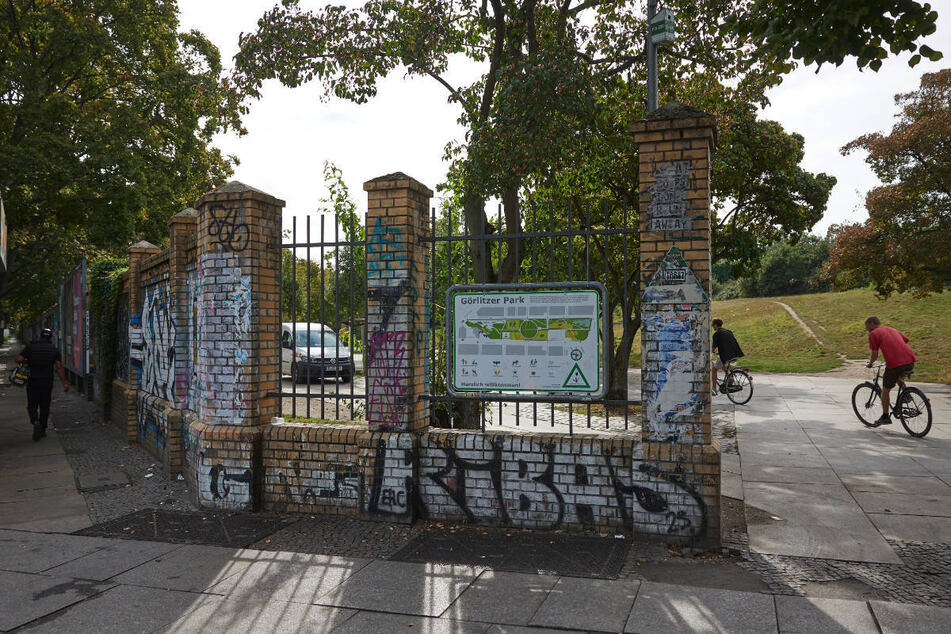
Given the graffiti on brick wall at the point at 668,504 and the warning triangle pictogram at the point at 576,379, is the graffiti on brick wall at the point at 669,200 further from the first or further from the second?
the graffiti on brick wall at the point at 668,504

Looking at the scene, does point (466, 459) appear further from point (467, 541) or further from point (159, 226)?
point (159, 226)

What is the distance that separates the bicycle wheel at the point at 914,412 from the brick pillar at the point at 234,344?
29.6 feet

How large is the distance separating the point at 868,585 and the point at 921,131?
17.1m

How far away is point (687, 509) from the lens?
496cm

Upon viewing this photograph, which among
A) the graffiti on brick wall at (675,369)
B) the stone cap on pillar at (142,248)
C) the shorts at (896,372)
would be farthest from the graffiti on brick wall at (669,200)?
the stone cap on pillar at (142,248)

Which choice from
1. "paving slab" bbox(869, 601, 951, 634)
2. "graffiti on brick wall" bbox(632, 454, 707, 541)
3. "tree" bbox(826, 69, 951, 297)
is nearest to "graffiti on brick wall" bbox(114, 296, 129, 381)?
"graffiti on brick wall" bbox(632, 454, 707, 541)

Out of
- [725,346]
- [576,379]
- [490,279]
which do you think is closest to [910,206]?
[725,346]

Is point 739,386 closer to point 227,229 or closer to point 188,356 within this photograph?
point 188,356

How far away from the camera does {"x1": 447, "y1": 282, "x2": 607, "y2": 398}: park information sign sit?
17.7ft

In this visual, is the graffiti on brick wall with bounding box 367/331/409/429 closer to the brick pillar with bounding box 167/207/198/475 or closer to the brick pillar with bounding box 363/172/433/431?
the brick pillar with bounding box 363/172/433/431

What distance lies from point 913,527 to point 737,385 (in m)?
9.45

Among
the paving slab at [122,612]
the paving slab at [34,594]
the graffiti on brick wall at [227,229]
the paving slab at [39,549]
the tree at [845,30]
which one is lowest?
the paving slab at [39,549]

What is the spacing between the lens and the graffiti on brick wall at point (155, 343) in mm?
8445

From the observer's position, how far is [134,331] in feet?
33.5
